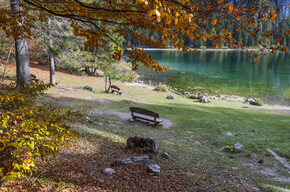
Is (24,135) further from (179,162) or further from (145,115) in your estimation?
(145,115)

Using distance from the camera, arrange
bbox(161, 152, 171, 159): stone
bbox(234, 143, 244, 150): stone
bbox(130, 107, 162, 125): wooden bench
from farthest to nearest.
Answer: bbox(130, 107, 162, 125): wooden bench
bbox(234, 143, 244, 150): stone
bbox(161, 152, 171, 159): stone

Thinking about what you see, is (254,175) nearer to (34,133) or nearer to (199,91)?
(34,133)

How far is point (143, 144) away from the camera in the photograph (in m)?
6.95

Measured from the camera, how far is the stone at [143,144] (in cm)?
689

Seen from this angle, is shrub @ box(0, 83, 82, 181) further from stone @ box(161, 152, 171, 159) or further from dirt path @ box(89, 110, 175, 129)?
dirt path @ box(89, 110, 175, 129)

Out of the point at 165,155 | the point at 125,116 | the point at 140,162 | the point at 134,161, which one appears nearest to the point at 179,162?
the point at 165,155

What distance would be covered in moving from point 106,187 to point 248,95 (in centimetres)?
2833

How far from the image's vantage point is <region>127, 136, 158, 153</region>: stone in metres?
6.89

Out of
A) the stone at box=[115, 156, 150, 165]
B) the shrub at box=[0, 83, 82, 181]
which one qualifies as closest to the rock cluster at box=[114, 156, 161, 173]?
the stone at box=[115, 156, 150, 165]

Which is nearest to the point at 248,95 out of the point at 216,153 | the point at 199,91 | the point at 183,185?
the point at 199,91

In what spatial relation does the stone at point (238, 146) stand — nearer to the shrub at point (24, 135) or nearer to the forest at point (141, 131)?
the forest at point (141, 131)

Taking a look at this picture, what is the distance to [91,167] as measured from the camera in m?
5.12

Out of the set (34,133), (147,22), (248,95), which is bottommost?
(248,95)

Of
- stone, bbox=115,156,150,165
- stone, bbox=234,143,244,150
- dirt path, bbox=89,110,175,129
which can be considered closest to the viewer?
stone, bbox=115,156,150,165
